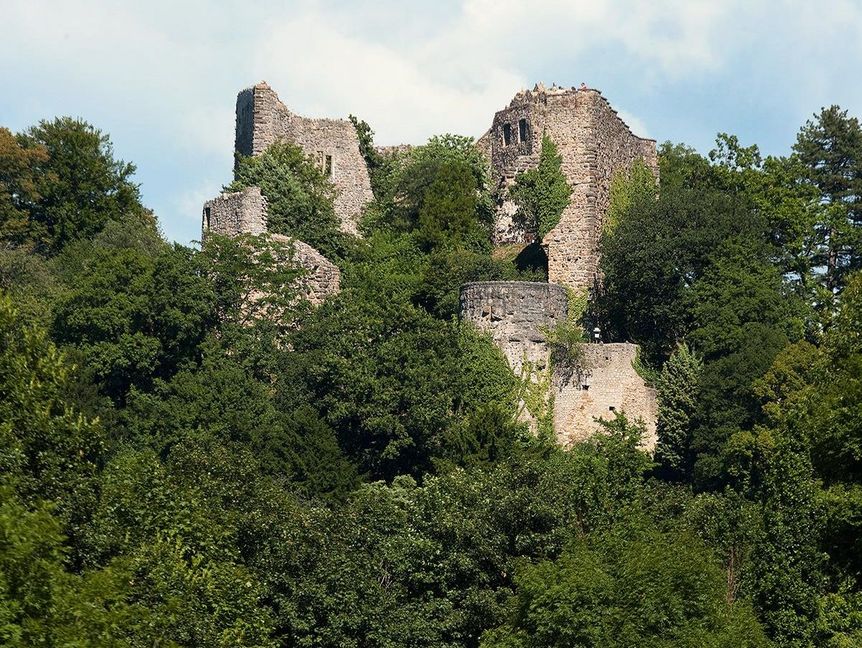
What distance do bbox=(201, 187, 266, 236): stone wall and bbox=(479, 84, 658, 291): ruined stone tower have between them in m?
5.63

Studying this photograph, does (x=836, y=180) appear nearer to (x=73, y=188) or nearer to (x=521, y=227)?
→ (x=521, y=227)

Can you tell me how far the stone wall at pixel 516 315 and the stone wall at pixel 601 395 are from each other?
33.8 inches

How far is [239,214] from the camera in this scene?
52781mm

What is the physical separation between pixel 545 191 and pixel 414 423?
844cm

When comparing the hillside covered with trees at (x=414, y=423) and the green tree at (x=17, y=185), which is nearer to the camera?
the hillside covered with trees at (x=414, y=423)

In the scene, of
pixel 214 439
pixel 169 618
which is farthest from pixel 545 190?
pixel 169 618

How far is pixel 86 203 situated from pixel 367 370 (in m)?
16.0

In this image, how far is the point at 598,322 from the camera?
48625mm

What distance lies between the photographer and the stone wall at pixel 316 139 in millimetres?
56312

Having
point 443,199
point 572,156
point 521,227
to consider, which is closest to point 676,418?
point 572,156

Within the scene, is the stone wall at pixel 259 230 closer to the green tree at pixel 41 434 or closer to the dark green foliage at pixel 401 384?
the dark green foliage at pixel 401 384

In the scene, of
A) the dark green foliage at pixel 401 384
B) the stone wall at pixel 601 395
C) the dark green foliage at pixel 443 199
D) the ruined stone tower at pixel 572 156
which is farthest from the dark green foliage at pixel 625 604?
the dark green foliage at pixel 443 199

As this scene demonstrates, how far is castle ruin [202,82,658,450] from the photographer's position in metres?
46.0

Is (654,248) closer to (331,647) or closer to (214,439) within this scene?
(214,439)
